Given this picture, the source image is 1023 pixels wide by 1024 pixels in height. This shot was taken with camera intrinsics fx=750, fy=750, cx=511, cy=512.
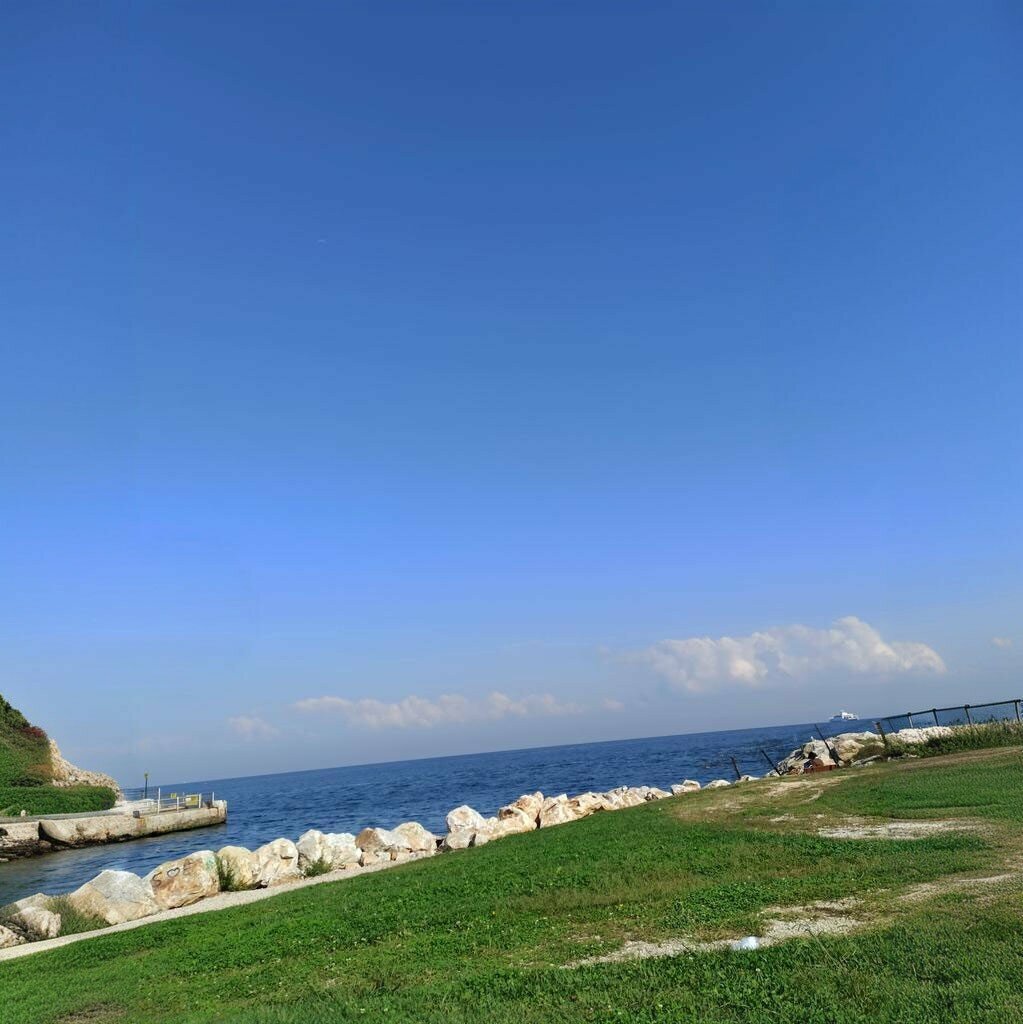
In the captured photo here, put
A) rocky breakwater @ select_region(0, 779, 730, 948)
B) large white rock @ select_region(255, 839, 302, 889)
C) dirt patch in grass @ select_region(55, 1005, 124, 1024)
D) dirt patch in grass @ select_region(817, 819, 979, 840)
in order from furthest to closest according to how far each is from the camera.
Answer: large white rock @ select_region(255, 839, 302, 889)
rocky breakwater @ select_region(0, 779, 730, 948)
dirt patch in grass @ select_region(817, 819, 979, 840)
dirt patch in grass @ select_region(55, 1005, 124, 1024)

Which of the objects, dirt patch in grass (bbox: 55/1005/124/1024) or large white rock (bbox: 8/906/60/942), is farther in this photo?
large white rock (bbox: 8/906/60/942)

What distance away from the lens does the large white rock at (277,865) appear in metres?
21.6

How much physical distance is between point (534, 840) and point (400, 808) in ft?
127

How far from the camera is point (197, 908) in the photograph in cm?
1827

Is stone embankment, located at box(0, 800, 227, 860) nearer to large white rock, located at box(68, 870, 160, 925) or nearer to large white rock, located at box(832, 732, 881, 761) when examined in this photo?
large white rock, located at box(68, 870, 160, 925)

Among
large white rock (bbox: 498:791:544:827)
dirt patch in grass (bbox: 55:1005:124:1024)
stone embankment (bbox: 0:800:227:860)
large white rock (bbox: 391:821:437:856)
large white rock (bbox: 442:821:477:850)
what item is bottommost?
stone embankment (bbox: 0:800:227:860)

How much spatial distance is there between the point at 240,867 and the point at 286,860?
9.08 feet

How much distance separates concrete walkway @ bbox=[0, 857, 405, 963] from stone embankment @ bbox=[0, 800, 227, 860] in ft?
102

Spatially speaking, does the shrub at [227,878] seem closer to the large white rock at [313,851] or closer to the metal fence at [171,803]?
the large white rock at [313,851]

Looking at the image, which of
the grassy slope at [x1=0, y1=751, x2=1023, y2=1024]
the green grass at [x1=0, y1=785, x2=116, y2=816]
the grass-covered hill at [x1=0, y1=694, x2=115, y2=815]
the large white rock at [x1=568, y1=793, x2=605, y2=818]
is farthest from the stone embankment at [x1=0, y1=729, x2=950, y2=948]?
the grass-covered hill at [x1=0, y1=694, x2=115, y2=815]

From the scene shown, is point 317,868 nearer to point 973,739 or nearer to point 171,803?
point 973,739

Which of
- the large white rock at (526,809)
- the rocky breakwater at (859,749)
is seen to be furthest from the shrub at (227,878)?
the rocky breakwater at (859,749)

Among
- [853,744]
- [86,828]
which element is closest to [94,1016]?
[853,744]

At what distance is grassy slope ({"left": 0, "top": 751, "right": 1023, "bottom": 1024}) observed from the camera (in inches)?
270
